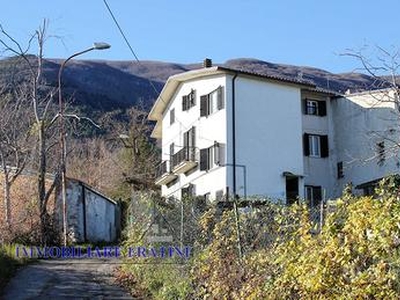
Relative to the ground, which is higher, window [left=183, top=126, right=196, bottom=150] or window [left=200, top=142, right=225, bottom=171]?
window [left=183, top=126, right=196, bottom=150]

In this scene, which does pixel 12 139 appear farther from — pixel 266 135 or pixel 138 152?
pixel 138 152

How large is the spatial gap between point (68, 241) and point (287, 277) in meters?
21.0

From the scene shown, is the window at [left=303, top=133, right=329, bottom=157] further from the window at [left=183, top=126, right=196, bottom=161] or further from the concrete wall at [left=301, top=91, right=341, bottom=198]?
the window at [left=183, top=126, right=196, bottom=161]

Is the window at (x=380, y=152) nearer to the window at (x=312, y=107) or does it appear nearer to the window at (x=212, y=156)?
the window at (x=212, y=156)

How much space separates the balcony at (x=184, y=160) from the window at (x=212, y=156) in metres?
1.81

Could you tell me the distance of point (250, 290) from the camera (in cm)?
876

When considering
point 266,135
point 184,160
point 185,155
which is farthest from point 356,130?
point 184,160

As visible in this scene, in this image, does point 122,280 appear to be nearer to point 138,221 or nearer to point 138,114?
point 138,221

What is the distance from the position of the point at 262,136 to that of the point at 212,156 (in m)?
2.93

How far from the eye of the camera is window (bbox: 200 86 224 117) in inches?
1405

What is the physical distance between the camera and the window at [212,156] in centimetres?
3475

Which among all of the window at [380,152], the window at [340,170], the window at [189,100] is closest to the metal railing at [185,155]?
the window at [189,100]

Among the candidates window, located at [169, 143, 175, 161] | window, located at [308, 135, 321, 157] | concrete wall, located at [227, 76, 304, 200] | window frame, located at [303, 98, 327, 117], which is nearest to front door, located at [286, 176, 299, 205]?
concrete wall, located at [227, 76, 304, 200]

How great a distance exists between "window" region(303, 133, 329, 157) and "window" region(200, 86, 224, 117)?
6.43 meters
